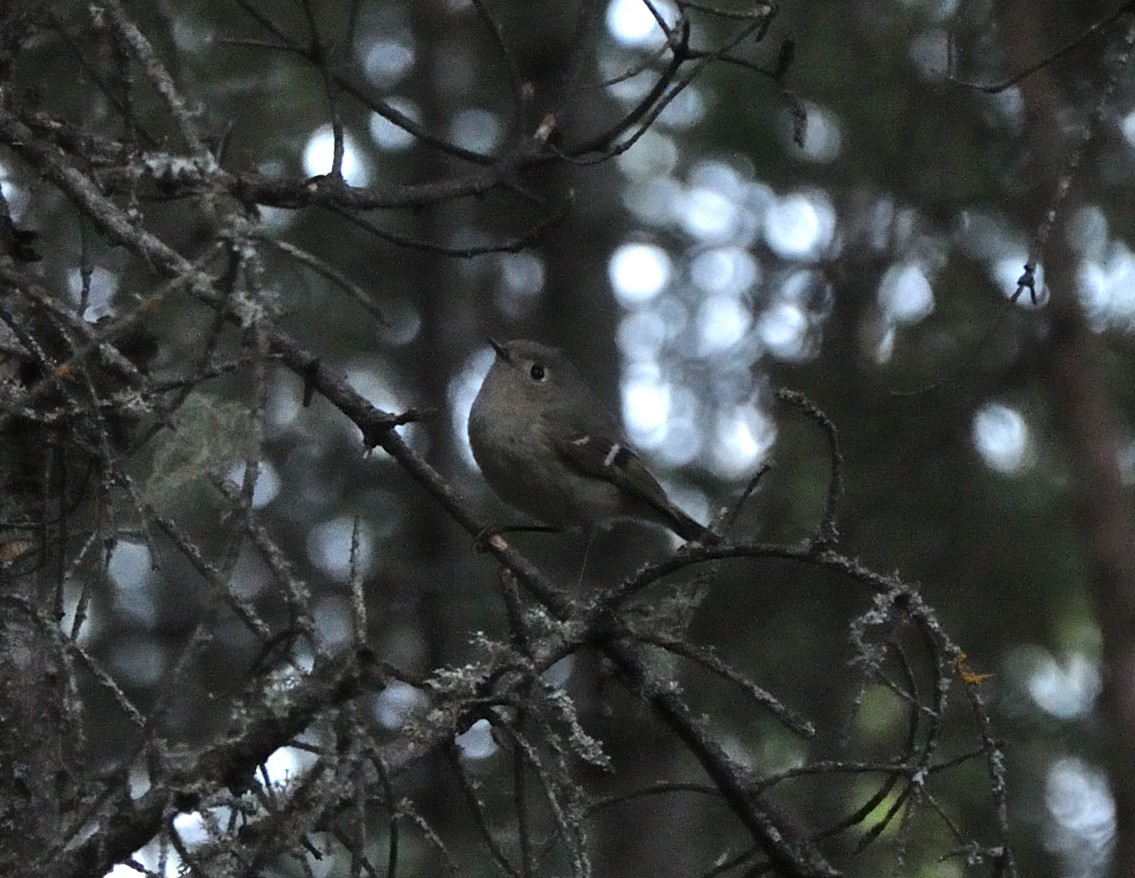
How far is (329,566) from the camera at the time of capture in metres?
6.46

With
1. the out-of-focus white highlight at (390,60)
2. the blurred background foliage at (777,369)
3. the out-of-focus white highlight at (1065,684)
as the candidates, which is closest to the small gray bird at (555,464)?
the blurred background foliage at (777,369)

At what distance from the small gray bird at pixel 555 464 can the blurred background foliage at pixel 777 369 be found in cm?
70

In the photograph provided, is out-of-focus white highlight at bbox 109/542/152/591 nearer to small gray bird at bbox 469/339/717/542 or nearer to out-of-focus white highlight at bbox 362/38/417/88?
small gray bird at bbox 469/339/717/542

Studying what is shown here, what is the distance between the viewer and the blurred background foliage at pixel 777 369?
574 cm

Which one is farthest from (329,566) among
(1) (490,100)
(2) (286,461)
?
(1) (490,100)

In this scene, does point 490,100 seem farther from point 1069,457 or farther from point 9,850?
point 9,850

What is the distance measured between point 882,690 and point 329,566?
215 cm

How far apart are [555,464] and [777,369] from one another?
148 cm

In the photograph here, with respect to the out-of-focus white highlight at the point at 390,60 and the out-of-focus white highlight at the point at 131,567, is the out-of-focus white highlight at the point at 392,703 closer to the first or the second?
the out-of-focus white highlight at the point at 131,567

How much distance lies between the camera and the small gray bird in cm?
513

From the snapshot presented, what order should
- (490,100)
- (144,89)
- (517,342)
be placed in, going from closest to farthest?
(144,89)
(517,342)
(490,100)

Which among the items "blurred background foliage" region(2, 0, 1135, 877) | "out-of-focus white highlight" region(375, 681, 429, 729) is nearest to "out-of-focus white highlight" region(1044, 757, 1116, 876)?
"blurred background foliage" region(2, 0, 1135, 877)

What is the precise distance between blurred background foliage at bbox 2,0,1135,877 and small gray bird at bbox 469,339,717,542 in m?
0.70

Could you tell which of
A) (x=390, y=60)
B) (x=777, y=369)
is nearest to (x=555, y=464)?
(x=777, y=369)
